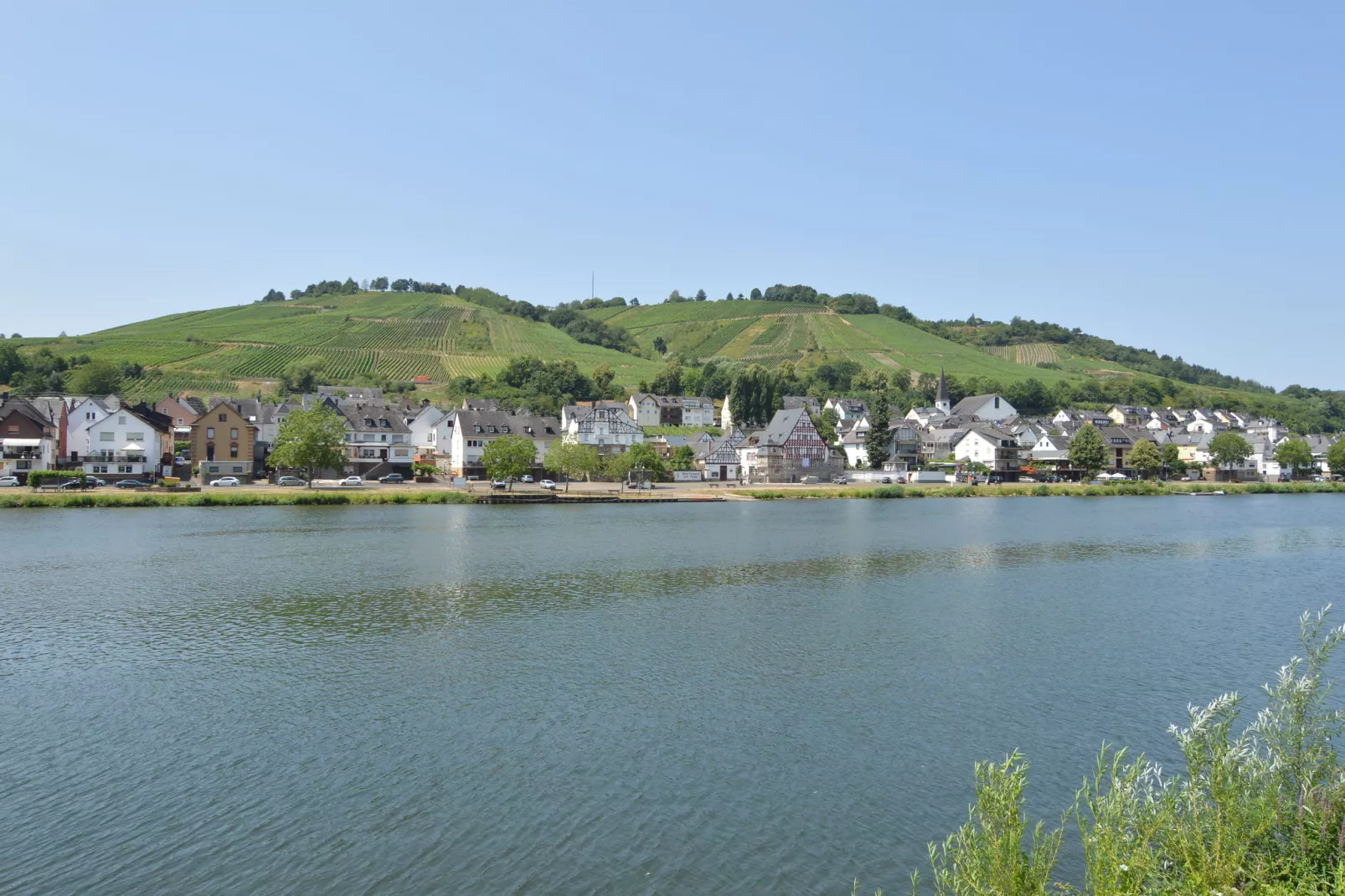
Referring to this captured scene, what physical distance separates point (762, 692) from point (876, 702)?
2670mm

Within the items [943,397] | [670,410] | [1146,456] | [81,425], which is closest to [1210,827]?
[81,425]

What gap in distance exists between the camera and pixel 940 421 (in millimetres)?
137125

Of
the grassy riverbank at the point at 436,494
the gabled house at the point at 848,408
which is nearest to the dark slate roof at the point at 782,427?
the grassy riverbank at the point at 436,494

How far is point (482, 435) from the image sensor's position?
9800cm

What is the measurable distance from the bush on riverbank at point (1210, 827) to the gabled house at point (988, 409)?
444 feet

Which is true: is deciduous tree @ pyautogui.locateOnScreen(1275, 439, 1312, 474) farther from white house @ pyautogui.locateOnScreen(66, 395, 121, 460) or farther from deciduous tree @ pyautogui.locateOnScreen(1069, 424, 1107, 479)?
white house @ pyautogui.locateOnScreen(66, 395, 121, 460)

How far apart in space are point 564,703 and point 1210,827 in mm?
12951

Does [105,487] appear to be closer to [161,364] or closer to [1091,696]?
[161,364]

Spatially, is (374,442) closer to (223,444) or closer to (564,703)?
(223,444)

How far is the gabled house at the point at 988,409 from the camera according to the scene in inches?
5541

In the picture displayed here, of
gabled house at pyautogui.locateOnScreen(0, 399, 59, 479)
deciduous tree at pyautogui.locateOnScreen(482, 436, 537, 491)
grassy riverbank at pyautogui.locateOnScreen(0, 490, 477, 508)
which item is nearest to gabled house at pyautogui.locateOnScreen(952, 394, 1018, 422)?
deciduous tree at pyautogui.locateOnScreen(482, 436, 537, 491)

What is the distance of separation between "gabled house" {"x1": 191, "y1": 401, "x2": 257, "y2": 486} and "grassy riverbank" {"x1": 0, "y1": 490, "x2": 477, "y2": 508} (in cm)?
1335

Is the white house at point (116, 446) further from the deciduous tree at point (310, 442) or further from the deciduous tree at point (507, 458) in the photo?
the deciduous tree at point (507, 458)

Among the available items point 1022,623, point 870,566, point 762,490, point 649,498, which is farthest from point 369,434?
point 1022,623
